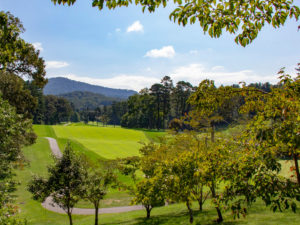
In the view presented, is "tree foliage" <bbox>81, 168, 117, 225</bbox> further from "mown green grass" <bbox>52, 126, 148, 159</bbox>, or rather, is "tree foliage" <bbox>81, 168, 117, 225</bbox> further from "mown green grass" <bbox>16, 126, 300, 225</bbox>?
"mown green grass" <bbox>52, 126, 148, 159</bbox>

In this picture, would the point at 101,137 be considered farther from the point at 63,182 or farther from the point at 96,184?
the point at 63,182

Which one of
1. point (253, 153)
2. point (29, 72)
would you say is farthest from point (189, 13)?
point (29, 72)

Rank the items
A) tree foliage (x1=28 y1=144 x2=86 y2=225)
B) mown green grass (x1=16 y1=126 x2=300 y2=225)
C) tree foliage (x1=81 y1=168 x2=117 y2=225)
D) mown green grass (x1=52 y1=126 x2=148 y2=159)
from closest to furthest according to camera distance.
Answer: mown green grass (x1=16 y1=126 x2=300 y2=225)
tree foliage (x1=28 y1=144 x2=86 y2=225)
tree foliage (x1=81 y1=168 x2=117 y2=225)
mown green grass (x1=52 y1=126 x2=148 y2=159)

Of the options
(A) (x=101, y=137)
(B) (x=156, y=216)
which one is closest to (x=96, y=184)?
(B) (x=156, y=216)

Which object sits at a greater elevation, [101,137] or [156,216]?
[101,137]

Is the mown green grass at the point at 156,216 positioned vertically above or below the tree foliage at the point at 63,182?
below

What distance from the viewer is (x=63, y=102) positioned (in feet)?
423

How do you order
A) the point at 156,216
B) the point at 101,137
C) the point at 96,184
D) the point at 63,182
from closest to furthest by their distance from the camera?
the point at 63,182, the point at 96,184, the point at 156,216, the point at 101,137

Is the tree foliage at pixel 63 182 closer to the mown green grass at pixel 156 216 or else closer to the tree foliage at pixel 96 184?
the tree foliage at pixel 96 184

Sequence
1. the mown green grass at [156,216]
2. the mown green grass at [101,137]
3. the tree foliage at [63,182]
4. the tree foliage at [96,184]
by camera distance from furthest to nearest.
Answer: the mown green grass at [101,137] → the tree foliage at [96,184] → the tree foliage at [63,182] → the mown green grass at [156,216]

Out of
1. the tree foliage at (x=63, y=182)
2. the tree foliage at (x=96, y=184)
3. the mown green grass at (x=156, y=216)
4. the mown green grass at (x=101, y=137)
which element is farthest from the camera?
the mown green grass at (x=101, y=137)

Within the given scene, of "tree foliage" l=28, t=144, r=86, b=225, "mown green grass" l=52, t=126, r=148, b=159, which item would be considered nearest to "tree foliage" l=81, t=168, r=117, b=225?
"tree foliage" l=28, t=144, r=86, b=225

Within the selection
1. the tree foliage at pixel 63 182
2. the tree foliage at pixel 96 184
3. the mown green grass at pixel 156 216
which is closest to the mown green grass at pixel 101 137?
the mown green grass at pixel 156 216

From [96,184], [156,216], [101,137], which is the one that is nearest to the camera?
[96,184]
